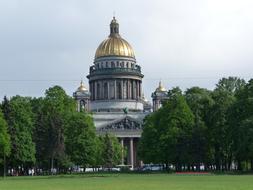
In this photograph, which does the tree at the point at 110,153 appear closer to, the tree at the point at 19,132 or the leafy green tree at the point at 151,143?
the leafy green tree at the point at 151,143

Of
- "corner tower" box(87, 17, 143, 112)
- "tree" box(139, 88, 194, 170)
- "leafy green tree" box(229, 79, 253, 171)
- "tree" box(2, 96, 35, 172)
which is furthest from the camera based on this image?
"corner tower" box(87, 17, 143, 112)

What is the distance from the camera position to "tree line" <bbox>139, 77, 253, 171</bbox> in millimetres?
79375

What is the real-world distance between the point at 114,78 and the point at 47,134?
310 feet

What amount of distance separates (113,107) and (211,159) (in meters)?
92.8

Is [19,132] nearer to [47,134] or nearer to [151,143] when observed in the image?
[47,134]

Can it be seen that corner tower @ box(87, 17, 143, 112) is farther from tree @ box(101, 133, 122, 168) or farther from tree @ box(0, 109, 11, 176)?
tree @ box(0, 109, 11, 176)

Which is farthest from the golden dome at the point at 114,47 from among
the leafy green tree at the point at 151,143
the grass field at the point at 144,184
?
the grass field at the point at 144,184

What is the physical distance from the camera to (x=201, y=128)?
8775cm

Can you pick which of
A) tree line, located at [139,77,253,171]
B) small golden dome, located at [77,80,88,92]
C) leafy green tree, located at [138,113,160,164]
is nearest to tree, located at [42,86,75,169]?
leafy green tree, located at [138,113,160,164]

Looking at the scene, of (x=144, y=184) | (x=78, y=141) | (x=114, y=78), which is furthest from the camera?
(x=114, y=78)

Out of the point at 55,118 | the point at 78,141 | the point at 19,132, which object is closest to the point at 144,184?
the point at 19,132

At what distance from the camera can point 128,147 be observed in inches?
6796

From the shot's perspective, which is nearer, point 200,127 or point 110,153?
point 200,127

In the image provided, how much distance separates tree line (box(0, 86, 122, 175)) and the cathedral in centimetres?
8156
